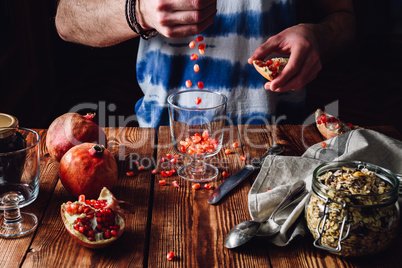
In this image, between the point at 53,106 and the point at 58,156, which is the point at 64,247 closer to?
the point at 58,156

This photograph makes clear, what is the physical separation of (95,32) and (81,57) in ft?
10.2

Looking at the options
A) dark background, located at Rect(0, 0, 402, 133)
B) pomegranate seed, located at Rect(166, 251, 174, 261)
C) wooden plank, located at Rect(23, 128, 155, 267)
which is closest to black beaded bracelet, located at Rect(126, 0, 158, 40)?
wooden plank, located at Rect(23, 128, 155, 267)

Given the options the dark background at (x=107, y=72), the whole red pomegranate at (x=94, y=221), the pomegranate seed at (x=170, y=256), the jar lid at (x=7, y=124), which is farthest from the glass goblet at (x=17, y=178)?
the dark background at (x=107, y=72)

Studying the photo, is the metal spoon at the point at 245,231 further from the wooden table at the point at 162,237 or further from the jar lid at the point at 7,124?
the jar lid at the point at 7,124

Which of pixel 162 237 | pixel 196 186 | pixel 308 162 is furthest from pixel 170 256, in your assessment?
pixel 308 162

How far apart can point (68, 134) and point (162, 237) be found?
19.1 inches

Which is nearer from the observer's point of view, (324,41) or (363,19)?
(324,41)

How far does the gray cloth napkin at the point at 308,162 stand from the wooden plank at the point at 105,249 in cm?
29

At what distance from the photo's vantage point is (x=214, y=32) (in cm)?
178

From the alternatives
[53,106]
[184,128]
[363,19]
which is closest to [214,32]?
[184,128]

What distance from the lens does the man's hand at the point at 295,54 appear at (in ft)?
5.00

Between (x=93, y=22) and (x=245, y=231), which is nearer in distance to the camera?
(x=245, y=231)

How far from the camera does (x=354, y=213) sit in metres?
0.94

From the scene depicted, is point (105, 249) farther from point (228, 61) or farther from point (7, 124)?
point (228, 61)
